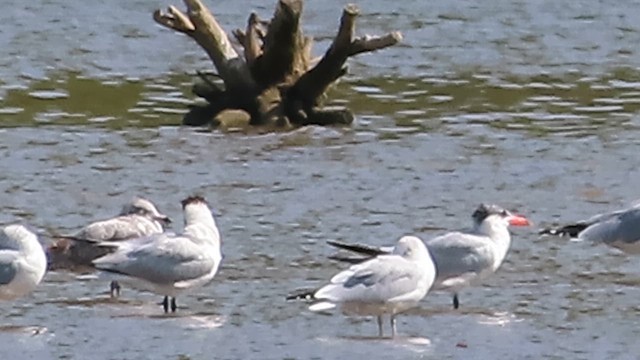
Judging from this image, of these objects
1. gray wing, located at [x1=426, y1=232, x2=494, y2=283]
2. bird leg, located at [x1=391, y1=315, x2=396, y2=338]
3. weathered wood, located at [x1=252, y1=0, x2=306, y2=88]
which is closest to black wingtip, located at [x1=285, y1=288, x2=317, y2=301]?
bird leg, located at [x1=391, y1=315, x2=396, y2=338]

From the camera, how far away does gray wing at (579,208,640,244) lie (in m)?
10.2

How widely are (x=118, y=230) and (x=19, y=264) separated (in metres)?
1.07

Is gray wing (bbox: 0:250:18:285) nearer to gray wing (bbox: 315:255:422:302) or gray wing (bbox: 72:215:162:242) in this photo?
gray wing (bbox: 72:215:162:242)

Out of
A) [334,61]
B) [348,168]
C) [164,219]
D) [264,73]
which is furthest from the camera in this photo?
[264,73]

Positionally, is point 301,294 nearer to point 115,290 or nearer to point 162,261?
point 162,261

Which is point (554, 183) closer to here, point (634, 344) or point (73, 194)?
point (73, 194)

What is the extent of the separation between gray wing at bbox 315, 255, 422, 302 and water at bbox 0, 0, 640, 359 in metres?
0.19

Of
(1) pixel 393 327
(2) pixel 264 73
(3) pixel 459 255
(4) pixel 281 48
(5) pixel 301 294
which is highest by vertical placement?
(4) pixel 281 48

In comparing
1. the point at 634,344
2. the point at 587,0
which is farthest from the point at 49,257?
the point at 587,0

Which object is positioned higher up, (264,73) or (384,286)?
(264,73)

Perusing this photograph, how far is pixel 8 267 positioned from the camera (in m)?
9.25

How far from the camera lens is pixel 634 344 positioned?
28.5 feet

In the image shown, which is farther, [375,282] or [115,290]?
[115,290]

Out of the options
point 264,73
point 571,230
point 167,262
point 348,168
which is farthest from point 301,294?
point 264,73
